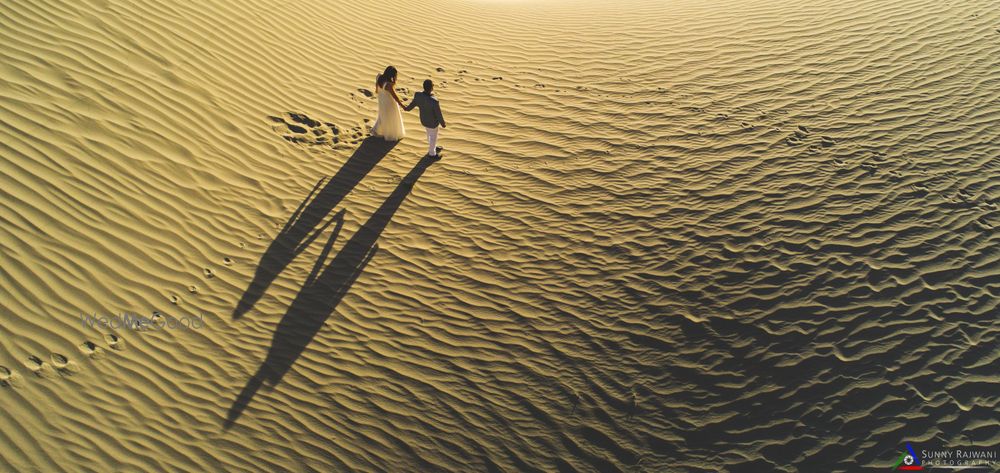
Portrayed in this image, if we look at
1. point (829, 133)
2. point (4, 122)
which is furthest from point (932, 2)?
point (4, 122)

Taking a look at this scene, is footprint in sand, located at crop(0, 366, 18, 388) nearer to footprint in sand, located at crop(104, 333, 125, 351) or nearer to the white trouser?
footprint in sand, located at crop(104, 333, 125, 351)

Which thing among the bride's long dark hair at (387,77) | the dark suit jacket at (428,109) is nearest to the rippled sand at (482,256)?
the dark suit jacket at (428,109)

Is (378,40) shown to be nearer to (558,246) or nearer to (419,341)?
(558,246)

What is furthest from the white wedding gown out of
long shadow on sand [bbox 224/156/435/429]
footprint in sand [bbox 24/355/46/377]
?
footprint in sand [bbox 24/355/46/377]

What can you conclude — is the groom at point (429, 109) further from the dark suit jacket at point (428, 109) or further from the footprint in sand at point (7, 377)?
the footprint in sand at point (7, 377)

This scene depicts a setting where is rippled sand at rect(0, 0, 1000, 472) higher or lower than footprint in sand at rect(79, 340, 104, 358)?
higher

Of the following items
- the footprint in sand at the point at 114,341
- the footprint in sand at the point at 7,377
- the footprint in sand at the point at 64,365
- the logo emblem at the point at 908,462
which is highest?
the logo emblem at the point at 908,462
